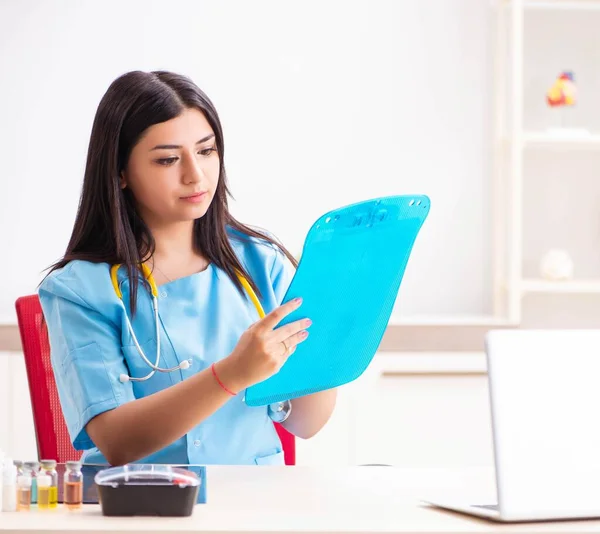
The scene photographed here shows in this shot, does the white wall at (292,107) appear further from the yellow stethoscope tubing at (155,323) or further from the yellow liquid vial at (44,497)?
the yellow liquid vial at (44,497)

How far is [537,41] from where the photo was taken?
10.4 ft

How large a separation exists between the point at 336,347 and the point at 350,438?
148cm

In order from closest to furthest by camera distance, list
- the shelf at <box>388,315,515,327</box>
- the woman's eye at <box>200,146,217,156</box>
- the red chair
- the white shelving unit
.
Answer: the woman's eye at <box>200,146,217,156</box> → the red chair → the shelf at <box>388,315,515,327</box> → the white shelving unit

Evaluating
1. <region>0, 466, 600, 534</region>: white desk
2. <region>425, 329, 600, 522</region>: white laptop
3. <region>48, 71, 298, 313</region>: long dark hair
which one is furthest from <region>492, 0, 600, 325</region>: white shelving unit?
<region>425, 329, 600, 522</region>: white laptop

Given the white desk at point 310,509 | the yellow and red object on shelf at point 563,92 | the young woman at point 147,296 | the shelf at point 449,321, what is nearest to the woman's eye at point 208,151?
the young woman at point 147,296

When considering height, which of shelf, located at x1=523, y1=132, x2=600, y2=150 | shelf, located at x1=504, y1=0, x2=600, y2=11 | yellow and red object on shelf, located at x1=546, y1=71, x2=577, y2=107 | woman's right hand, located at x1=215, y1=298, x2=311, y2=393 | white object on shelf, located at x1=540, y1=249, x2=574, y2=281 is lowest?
woman's right hand, located at x1=215, y1=298, x2=311, y2=393

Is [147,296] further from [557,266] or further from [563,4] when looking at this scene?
[563,4]

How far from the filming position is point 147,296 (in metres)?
1.54

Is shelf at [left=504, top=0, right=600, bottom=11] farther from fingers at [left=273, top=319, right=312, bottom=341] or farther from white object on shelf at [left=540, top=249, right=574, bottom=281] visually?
fingers at [left=273, top=319, right=312, bottom=341]

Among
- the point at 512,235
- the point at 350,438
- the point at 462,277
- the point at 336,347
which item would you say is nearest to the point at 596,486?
the point at 336,347

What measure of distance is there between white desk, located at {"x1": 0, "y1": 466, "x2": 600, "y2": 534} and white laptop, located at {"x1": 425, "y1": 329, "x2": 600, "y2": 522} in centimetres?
3

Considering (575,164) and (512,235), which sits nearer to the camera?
(512,235)

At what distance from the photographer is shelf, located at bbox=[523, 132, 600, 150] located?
9.64ft

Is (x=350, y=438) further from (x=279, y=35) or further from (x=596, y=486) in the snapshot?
(x=596, y=486)
